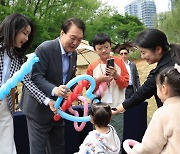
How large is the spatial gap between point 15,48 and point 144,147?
1320mm

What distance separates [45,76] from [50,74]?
5cm

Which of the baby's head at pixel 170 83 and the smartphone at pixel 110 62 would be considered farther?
the smartphone at pixel 110 62

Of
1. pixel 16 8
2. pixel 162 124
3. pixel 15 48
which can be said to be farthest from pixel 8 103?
pixel 16 8

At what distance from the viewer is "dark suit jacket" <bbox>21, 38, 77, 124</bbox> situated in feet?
9.29

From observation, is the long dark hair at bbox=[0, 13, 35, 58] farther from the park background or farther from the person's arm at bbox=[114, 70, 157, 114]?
the park background

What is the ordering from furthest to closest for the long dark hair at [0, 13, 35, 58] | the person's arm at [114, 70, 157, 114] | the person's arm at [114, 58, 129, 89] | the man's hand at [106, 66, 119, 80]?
the person's arm at [114, 58, 129, 89] < the man's hand at [106, 66, 119, 80] < the person's arm at [114, 70, 157, 114] < the long dark hair at [0, 13, 35, 58]

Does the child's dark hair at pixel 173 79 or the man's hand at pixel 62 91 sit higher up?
the child's dark hair at pixel 173 79

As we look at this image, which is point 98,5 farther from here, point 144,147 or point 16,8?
point 144,147

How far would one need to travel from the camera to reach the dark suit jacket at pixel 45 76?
2.83 m

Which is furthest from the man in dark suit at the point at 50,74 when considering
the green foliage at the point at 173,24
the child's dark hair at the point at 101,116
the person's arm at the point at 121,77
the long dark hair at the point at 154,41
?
the green foliage at the point at 173,24

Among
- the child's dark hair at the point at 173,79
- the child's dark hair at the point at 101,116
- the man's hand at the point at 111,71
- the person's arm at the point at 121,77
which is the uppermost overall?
the child's dark hair at the point at 173,79

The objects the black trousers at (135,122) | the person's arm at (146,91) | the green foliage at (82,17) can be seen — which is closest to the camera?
the person's arm at (146,91)

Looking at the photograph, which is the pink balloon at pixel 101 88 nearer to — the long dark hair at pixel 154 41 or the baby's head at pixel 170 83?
the long dark hair at pixel 154 41

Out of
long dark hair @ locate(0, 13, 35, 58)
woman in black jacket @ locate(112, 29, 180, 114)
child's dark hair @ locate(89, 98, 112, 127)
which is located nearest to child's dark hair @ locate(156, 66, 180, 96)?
woman in black jacket @ locate(112, 29, 180, 114)
